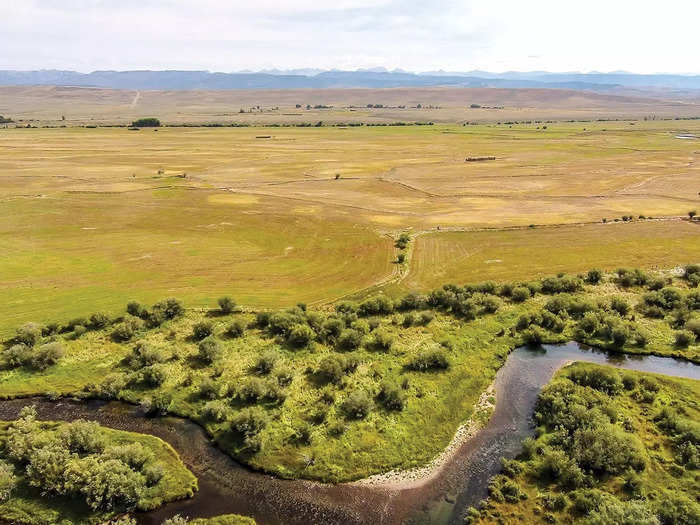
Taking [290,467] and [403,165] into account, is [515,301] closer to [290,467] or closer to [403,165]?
[290,467]

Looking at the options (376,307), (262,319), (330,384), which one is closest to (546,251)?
(376,307)

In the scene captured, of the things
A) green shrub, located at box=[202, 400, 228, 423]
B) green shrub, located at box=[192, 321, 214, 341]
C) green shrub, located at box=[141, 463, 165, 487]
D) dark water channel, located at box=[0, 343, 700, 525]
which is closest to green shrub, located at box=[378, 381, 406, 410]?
dark water channel, located at box=[0, 343, 700, 525]

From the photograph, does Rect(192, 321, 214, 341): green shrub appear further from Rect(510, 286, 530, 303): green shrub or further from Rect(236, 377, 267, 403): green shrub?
Rect(510, 286, 530, 303): green shrub

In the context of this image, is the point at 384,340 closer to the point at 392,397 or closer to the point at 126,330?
the point at 392,397


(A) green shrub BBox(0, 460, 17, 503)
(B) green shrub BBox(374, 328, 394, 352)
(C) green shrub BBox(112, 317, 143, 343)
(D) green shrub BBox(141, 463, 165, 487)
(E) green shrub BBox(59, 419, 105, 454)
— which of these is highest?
(C) green shrub BBox(112, 317, 143, 343)

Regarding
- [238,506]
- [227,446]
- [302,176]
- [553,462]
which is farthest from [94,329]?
[302,176]

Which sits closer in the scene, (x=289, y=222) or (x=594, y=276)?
(x=594, y=276)
